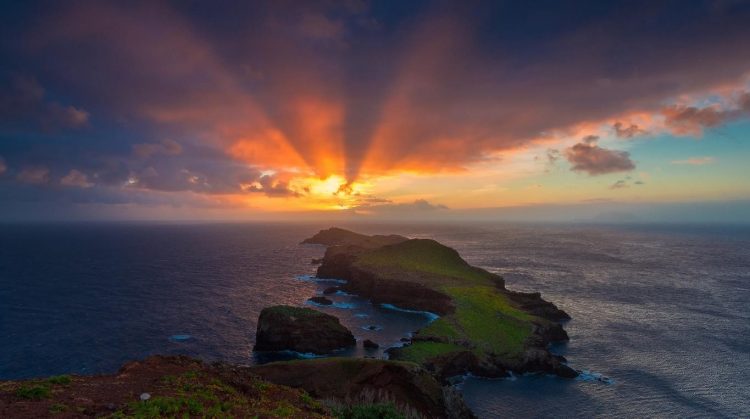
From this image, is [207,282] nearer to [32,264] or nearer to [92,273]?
[92,273]

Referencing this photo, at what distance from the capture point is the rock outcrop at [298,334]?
233 ft

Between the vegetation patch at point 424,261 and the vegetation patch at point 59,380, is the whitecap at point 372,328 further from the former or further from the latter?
the vegetation patch at point 59,380

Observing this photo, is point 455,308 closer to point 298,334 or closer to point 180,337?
point 298,334

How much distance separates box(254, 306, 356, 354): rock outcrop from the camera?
233ft

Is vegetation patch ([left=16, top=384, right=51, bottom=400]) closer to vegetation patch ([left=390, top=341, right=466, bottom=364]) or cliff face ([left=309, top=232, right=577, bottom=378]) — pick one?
vegetation patch ([left=390, top=341, right=466, bottom=364])

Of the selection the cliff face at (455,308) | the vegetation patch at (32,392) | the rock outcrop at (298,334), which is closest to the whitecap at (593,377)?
the cliff face at (455,308)

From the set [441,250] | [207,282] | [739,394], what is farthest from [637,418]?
[207,282]

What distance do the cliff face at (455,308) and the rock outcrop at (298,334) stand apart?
1128 cm

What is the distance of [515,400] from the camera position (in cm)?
5409

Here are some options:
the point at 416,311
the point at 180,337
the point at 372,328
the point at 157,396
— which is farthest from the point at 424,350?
the point at 157,396

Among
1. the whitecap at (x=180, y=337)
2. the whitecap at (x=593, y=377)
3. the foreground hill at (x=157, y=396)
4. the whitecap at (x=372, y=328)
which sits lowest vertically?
the whitecap at (x=593, y=377)

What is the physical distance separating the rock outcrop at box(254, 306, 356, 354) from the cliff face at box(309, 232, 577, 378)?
11.3 m

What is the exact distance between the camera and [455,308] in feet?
284

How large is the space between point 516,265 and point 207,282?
128 m
